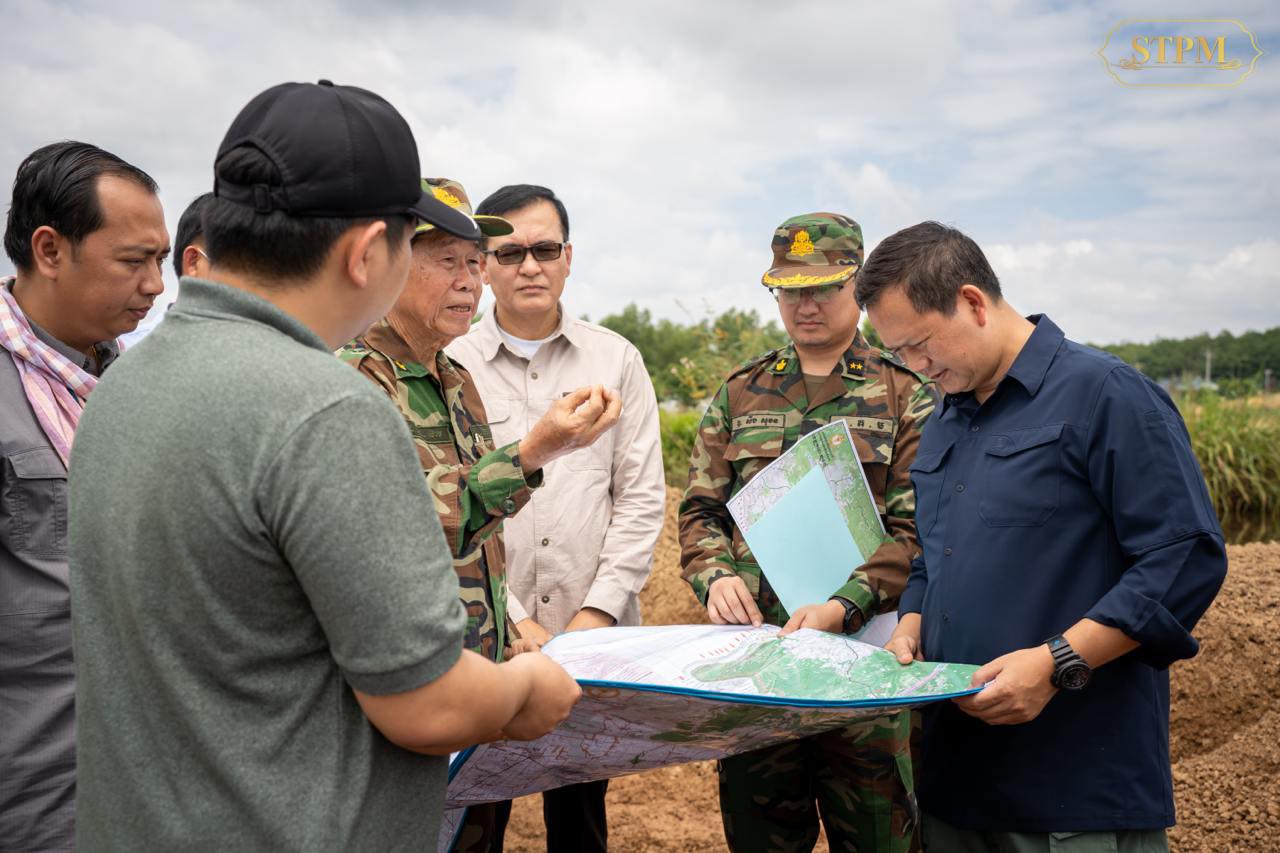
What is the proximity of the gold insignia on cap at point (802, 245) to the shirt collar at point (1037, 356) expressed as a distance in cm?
106

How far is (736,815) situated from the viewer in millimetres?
3246

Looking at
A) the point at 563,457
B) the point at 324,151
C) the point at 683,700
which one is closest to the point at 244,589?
the point at 324,151

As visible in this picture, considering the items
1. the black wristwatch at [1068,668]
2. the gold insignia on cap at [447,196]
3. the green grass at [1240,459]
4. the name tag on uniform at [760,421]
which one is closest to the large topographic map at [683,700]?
the black wristwatch at [1068,668]

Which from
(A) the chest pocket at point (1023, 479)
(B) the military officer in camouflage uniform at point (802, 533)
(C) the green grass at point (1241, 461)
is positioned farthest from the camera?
(C) the green grass at point (1241, 461)

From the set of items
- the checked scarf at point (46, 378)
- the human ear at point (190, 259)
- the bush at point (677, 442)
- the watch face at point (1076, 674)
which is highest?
the human ear at point (190, 259)

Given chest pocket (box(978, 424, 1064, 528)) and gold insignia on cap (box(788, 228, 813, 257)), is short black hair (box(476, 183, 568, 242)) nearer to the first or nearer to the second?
gold insignia on cap (box(788, 228, 813, 257))

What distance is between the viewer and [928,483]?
258cm

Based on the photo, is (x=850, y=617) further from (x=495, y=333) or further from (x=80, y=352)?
(x=80, y=352)

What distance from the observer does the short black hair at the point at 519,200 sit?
12.3 feet

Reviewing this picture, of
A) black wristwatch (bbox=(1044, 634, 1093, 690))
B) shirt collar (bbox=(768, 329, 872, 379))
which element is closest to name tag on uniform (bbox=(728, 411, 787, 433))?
shirt collar (bbox=(768, 329, 872, 379))

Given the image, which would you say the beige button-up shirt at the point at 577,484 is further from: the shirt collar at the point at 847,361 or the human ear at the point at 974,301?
the human ear at the point at 974,301

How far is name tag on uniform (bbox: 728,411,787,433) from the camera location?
3.40m

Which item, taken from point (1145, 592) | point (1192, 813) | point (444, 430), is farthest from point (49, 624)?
point (1192, 813)

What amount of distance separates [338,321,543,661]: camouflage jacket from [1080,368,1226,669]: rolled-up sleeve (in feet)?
4.11
